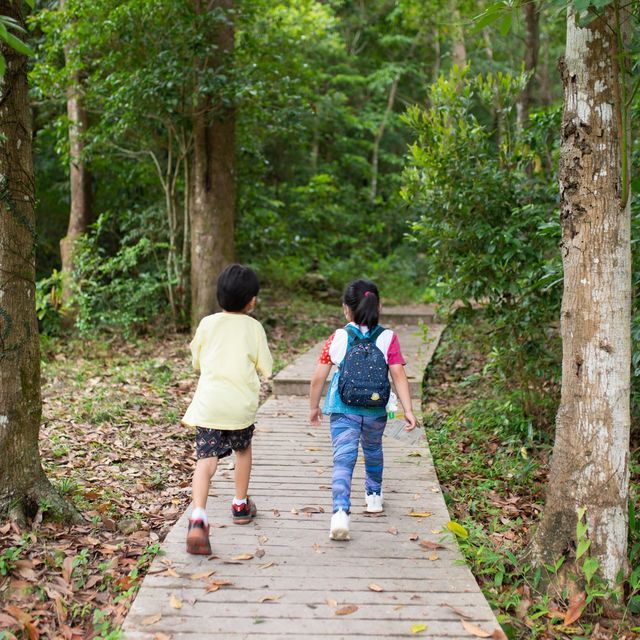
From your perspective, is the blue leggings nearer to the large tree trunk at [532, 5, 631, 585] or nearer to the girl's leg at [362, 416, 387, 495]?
A: the girl's leg at [362, 416, 387, 495]

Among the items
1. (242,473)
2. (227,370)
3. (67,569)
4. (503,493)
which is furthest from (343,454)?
(503,493)

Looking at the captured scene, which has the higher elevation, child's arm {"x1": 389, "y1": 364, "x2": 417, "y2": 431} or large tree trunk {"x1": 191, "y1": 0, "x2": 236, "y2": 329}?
large tree trunk {"x1": 191, "y1": 0, "x2": 236, "y2": 329}

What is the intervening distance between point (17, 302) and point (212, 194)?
728cm

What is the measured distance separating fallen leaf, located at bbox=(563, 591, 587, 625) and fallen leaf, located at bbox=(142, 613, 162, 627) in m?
1.99

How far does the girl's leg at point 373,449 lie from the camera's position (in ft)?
13.9

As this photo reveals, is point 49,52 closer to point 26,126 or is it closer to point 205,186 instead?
point 205,186

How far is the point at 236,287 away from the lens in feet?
13.1

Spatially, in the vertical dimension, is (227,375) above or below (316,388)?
above

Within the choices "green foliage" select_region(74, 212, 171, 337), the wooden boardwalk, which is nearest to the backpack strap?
the wooden boardwalk

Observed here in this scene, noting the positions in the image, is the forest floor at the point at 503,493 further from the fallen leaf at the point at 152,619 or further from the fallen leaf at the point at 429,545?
the fallen leaf at the point at 152,619

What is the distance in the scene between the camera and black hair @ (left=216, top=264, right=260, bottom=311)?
3.99m

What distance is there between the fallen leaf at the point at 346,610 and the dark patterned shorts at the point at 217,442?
1.21 metres

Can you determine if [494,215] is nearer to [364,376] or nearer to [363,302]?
[363,302]

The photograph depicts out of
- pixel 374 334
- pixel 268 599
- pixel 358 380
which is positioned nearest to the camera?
pixel 268 599
